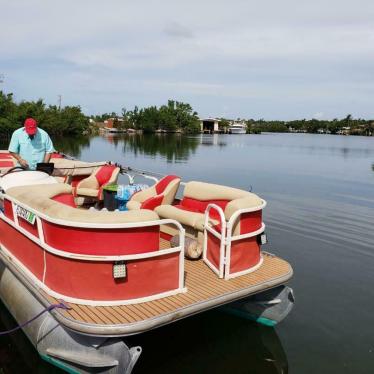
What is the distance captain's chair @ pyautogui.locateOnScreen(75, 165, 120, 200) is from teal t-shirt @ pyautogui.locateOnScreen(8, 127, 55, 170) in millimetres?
1411

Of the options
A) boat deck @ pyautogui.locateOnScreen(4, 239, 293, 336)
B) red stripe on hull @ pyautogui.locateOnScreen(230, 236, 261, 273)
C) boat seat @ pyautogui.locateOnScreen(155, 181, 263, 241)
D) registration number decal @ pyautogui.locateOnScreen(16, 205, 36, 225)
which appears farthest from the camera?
boat seat @ pyautogui.locateOnScreen(155, 181, 263, 241)

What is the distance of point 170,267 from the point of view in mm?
4812

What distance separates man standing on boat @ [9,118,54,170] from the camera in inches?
310

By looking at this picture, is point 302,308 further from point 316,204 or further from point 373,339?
point 316,204

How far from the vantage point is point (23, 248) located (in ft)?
18.2

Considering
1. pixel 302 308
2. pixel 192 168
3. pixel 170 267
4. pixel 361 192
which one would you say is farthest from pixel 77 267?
pixel 192 168

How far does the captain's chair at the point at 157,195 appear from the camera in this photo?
741 centimetres

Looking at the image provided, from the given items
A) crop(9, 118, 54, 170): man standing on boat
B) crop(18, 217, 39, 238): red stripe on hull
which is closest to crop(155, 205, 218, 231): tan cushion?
crop(18, 217, 39, 238): red stripe on hull

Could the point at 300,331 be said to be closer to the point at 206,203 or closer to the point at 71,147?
the point at 206,203

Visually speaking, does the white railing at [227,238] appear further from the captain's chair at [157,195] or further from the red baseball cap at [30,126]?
the red baseball cap at [30,126]

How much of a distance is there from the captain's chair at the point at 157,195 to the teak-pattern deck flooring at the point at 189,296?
1.71 metres

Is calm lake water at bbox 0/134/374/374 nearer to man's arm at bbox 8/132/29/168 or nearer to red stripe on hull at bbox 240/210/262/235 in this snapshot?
red stripe on hull at bbox 240/210/262/235

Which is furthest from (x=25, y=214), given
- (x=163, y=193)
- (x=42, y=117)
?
(x=42, y=117)

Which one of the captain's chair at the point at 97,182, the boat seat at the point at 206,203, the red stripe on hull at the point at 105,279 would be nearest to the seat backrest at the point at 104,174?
the captain's chair at the point at 97,182
